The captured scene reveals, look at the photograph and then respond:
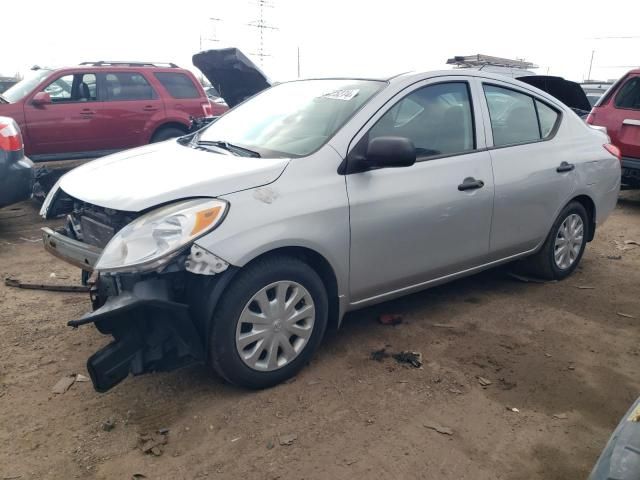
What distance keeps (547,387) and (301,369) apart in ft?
4.64

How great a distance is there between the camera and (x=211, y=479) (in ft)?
7.88

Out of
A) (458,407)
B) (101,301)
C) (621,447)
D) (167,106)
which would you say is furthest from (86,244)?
(167,106)

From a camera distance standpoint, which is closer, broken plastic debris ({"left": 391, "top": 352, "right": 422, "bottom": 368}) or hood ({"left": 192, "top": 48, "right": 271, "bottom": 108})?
broken plastic debris ({"left": 391, "top": 352, "right": 422, "bottom": 368})

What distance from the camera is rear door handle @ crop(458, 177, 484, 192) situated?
12.1 ft

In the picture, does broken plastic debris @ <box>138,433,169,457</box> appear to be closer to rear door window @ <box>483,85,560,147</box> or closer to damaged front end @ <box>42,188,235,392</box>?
damaged front end @ <box>42,188,235,392</box>

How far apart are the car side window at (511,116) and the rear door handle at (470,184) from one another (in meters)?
0.40

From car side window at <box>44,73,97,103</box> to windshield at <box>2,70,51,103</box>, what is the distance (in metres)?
0.23

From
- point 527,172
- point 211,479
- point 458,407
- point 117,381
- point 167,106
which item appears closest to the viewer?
point 211,479

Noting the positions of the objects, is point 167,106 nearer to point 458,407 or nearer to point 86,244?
point 86,244

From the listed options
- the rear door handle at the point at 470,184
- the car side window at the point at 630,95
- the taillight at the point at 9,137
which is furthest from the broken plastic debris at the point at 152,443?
the car side window at the point at 630,95

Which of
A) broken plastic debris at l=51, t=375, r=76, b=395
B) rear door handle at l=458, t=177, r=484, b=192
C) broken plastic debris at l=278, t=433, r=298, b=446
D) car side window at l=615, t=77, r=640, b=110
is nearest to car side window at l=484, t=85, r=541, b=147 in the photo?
rear door handle at l=458, t=177, r=484, b=192

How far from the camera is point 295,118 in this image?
142 inches

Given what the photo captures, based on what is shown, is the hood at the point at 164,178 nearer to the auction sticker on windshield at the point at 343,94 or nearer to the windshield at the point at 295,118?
the windshield at the point at 295,118

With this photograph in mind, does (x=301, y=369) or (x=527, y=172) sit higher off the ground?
(x=527, y=172)
